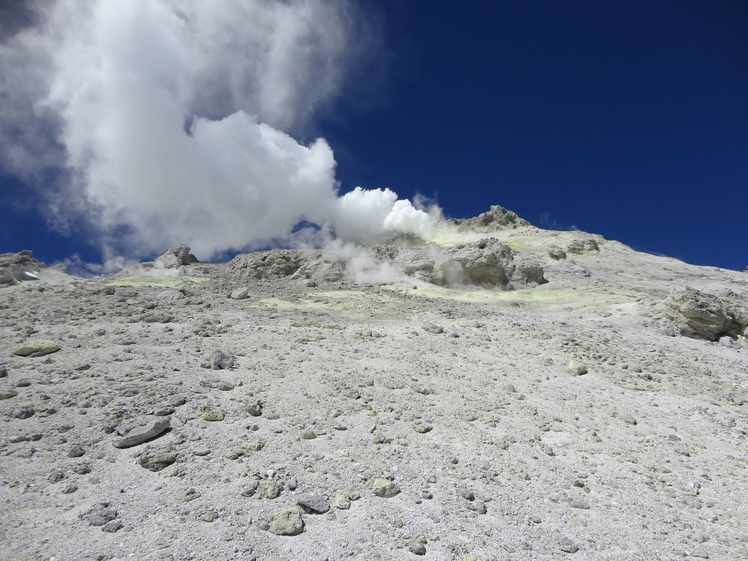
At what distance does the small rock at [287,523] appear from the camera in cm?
399

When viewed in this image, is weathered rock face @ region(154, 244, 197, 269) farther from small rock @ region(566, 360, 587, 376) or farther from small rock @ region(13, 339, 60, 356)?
small rock @ region(566, 360, 587, 376)

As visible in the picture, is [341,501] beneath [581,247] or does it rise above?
beneath

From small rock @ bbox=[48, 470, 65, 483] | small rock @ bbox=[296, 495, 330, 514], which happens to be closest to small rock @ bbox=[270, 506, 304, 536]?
small rock @ bbox=[296, 495, 330, 514]

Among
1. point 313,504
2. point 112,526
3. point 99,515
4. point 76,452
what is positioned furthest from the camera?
point 76,452

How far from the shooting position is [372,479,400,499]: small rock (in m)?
4.68

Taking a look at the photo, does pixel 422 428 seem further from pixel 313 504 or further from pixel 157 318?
pixel 157 318

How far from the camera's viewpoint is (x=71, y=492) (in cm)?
441

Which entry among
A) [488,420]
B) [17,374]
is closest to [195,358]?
[17,374]

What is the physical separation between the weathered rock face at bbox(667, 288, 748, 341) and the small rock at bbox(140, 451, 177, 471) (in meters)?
15.7

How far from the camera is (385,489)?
186 inches

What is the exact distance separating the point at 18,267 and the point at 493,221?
215 feet

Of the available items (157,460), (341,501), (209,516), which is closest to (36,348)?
(157,460)

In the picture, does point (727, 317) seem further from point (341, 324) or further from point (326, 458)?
point (326, 458)

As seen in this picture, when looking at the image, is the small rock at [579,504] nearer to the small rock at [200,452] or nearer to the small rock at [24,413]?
the small rock at [200,452]
